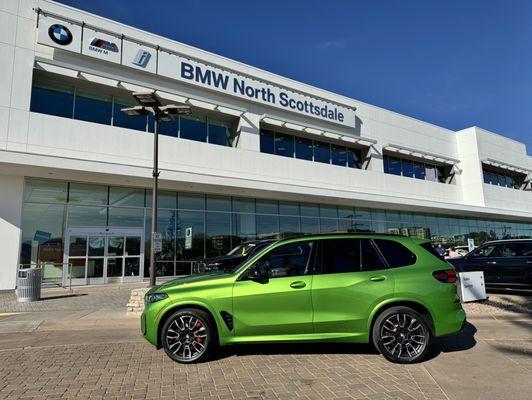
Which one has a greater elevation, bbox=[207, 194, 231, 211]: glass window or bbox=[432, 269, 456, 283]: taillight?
bbox=[207, 194, 231, 211]: glass window

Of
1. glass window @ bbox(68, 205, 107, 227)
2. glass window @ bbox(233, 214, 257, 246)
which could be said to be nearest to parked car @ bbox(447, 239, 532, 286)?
glass window @ bbox(233, 214, 257, 246)

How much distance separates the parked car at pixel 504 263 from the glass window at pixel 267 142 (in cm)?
1385

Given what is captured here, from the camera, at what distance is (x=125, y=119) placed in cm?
1869

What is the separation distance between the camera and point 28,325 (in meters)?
8.63

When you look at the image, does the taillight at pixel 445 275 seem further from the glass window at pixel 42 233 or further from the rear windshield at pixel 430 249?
the glass window at pixel 42 233

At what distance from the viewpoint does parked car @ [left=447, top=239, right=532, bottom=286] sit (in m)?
10.7

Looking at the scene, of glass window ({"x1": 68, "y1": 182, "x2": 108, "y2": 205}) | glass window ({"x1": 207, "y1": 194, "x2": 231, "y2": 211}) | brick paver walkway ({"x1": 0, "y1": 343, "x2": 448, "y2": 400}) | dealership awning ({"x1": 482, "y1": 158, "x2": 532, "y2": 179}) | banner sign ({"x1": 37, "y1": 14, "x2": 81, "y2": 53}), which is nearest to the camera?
brick paver walkway ({"x1": 0, "y1": 343, "x2": 448, "y2": 400})

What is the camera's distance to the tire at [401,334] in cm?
542

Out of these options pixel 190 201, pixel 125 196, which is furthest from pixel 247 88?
pixel 125 196

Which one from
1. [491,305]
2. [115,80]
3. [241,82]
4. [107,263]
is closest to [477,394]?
[491,305]

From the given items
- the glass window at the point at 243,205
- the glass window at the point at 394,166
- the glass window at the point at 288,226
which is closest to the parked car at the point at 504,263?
the glass window at the point at 243,205

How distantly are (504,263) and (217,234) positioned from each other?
44.4 ft

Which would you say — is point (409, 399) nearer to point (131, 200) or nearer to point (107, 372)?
point (107, 372)

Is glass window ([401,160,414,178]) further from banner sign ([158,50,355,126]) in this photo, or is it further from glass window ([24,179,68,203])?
glass window ([24,179,68,203])
